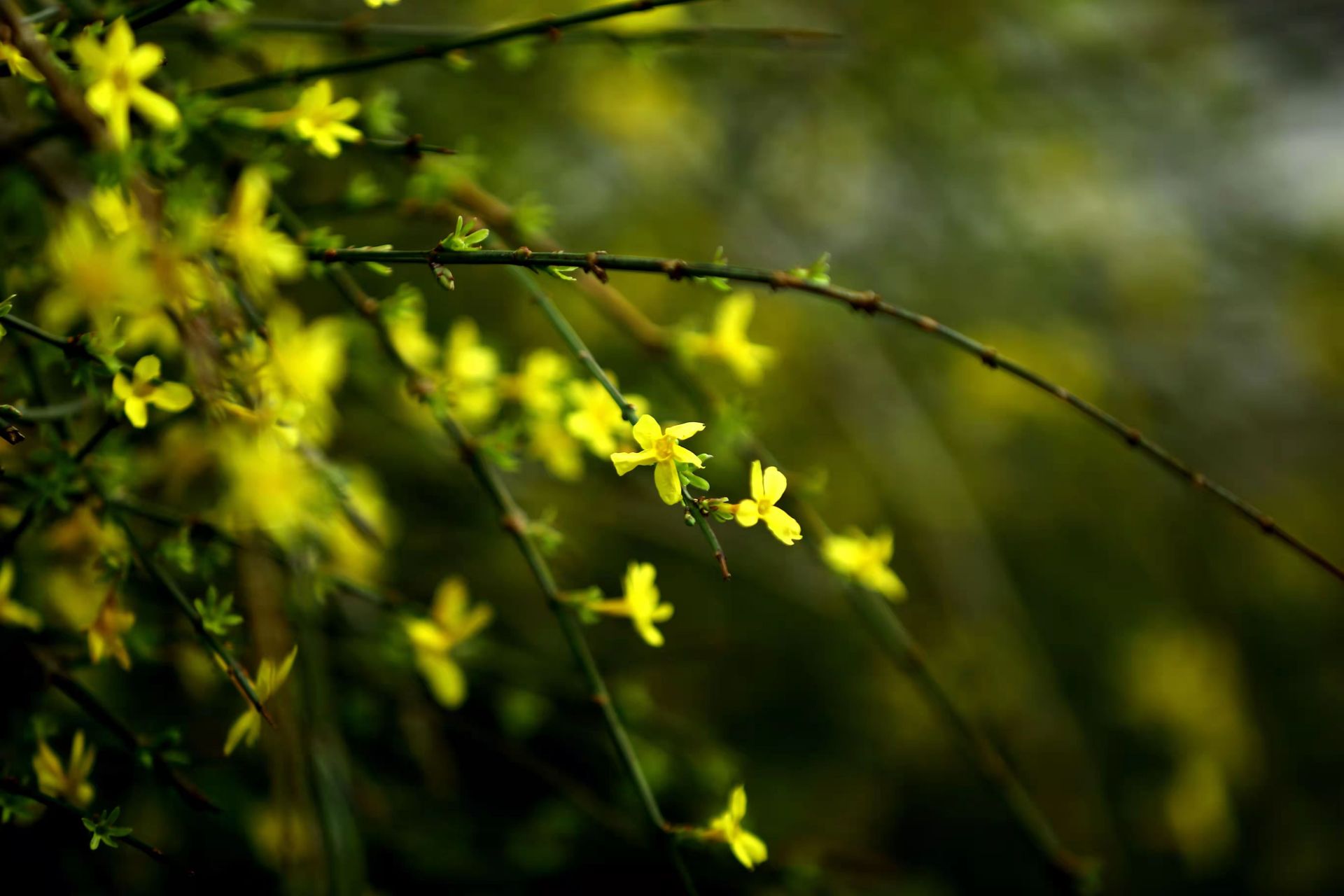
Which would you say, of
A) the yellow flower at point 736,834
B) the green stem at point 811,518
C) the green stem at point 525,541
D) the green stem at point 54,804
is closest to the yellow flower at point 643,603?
the green stem at point 525,541

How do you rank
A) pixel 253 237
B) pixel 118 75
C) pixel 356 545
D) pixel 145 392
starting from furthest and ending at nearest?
pixel 356 545
pixel 253 237
pixel 145 392
pixel 118 75

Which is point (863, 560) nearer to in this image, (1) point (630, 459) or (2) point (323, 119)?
(1) point (630, 459)

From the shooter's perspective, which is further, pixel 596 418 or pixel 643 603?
pixel 596 418

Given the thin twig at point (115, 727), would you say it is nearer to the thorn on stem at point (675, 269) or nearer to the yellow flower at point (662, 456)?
the yellow flower at point (662, 456)

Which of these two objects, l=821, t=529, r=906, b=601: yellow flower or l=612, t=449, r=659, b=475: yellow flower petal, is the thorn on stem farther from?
l=821, t=529, r=906, b=601: yellow flower

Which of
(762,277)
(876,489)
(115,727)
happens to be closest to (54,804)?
(115,727)

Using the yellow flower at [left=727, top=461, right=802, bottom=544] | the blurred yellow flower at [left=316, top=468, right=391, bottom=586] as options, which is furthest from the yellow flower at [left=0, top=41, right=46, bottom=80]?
the blurred yellow flower at [left=316, top=468, right=391, bottom=586]
